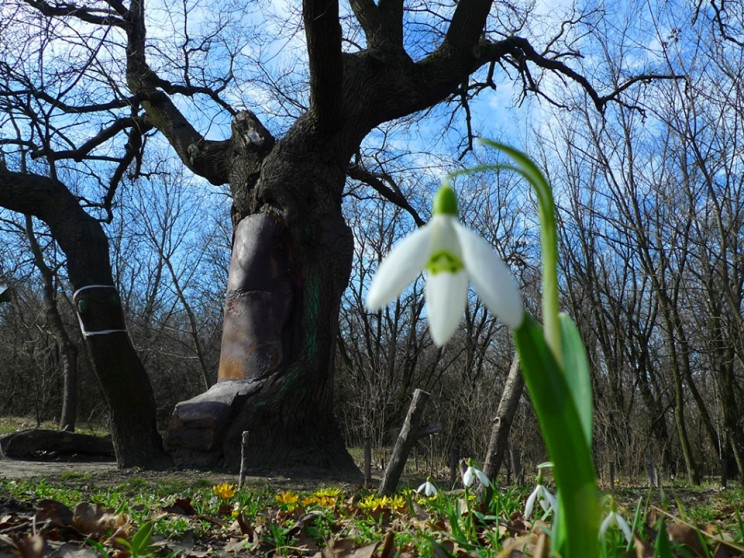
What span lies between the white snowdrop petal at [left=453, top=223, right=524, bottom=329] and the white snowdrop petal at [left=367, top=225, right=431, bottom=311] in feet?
0.19

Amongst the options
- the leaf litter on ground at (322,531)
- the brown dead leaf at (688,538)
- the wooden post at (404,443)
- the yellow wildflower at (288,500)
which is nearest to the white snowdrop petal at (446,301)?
the leaf litter on ground at (322,531)

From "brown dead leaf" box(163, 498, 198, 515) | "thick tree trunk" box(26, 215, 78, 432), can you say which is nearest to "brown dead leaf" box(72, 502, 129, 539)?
"brown dead leaf" box(163, 498, 198, 515)

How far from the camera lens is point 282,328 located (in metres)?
5.90

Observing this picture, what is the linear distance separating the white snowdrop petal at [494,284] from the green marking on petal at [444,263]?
4 centimetres

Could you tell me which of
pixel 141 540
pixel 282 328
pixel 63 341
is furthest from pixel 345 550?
pixel 63 341

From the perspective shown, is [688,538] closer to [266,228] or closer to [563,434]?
[563,434]

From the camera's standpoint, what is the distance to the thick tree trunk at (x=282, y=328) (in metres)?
5.50

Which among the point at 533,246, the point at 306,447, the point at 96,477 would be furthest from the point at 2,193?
the point at 533,246

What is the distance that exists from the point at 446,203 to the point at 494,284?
137mm

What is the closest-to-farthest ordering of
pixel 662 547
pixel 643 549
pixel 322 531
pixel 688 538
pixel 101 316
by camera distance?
pixel 662 547 < pixel 643 549 < pixel 688 538 < pixel 322 531 < pixel 101 316

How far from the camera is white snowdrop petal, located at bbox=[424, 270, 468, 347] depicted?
2.48 feet

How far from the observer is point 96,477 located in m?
5.14

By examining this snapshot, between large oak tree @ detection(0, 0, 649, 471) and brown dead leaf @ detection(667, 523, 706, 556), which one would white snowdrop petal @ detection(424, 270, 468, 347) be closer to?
brown dead leaf @ detection(667, 523, 706, 556)

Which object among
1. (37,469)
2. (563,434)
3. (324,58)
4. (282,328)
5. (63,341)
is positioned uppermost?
(324,58)
